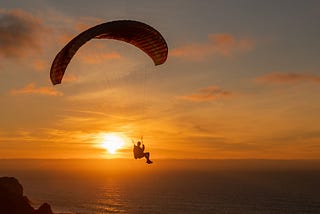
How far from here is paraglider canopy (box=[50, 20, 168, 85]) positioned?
20.2 m

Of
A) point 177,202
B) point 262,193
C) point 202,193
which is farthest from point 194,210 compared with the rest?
point 262,193

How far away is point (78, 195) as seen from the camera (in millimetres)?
180750

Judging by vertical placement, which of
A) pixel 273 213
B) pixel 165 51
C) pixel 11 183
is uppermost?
pixel 165 51

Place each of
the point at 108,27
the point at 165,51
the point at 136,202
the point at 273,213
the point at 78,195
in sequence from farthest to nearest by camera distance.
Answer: the point at 78,195, the point at 136,202, the point at 273,213, the point at 165,51, the point at 108,27

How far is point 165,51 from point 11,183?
83286 millimetres

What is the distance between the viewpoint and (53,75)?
21.2 metres

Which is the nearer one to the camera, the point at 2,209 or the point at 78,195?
the point at 2,209

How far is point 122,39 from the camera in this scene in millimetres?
24156

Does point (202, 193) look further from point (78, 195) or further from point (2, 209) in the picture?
point (2, 209)

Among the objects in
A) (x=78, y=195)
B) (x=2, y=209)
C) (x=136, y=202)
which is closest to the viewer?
→ (x=2, y=209)

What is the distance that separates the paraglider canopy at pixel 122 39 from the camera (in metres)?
20.2

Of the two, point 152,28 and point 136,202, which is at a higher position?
point 152,28

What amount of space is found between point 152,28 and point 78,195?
168733 millimetres

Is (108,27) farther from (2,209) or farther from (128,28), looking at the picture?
(2,209)
